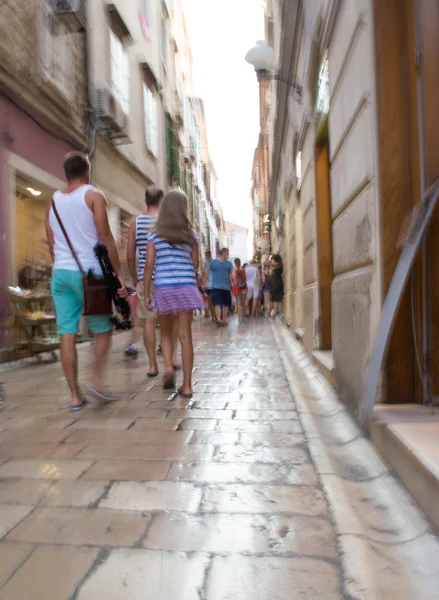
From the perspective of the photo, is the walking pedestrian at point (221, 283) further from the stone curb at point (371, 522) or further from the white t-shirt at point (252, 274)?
the stone curb at point (371, 522)

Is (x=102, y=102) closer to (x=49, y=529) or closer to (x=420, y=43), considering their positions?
(x=420, y=43)

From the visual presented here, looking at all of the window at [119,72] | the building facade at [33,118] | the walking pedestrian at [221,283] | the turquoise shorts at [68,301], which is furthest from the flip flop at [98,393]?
the window at [119,72]

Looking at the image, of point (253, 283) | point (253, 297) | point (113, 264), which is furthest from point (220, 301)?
point (113, 264)

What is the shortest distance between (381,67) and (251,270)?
40.1 feet

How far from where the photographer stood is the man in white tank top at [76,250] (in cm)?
362

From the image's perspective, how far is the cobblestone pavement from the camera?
1.59 m

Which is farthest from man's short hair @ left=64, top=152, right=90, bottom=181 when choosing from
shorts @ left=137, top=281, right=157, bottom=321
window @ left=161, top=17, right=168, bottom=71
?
window @ left=161, top=17, right=168, bottom=71

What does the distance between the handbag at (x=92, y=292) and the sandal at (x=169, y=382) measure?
959 mm

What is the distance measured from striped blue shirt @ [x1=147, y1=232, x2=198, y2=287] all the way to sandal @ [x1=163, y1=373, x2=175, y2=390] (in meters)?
0.78

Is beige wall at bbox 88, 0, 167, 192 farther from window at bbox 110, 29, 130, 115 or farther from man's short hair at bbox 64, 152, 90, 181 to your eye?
man's short hair at bbox 64, 152, 90, 181

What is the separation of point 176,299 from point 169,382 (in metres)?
0.75

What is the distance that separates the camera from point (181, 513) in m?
2.04

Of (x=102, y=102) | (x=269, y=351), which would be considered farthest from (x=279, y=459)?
(x=102, y=102)

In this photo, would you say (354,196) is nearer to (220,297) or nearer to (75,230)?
(75,230)
